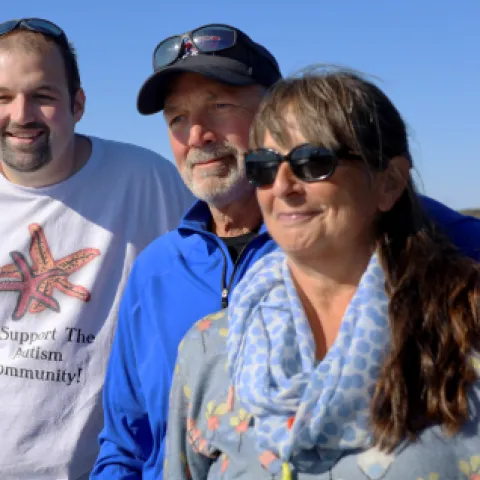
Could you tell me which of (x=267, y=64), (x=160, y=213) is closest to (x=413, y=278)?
(x=267, y=64)

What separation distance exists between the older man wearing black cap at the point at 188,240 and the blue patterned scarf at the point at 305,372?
537 millimetres

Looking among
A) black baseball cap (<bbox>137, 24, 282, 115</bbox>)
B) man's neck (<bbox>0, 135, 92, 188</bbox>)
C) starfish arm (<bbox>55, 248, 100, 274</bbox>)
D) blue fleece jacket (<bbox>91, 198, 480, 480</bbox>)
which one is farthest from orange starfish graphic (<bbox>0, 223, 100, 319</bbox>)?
black baseball cap (<bbox>137, 24, 282, 115</bbox>)

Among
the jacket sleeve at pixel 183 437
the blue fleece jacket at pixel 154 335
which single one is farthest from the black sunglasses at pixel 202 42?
the jacket sleeve at pixel 183 437

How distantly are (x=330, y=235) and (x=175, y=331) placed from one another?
0.90 metres

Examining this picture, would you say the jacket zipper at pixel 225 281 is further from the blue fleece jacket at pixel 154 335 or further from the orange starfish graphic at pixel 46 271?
the orange starfish graphic at pixel 46 271

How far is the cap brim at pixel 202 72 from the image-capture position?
301 cm

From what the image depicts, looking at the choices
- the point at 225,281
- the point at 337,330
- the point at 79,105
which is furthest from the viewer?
the point at 79,105

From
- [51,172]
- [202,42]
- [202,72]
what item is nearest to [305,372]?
[202,72]

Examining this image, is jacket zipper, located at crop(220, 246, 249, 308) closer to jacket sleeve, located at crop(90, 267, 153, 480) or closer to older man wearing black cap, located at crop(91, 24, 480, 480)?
older man wearing black cap, located at crop(91, 24, 480, 480)

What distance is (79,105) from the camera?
14.7ft

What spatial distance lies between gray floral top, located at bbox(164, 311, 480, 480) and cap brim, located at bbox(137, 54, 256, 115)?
106 cm

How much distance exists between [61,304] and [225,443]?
167cm

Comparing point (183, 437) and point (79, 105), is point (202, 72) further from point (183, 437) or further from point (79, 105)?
point (79, 105)

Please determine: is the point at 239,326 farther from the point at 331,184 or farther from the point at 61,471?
the point at 61,471
